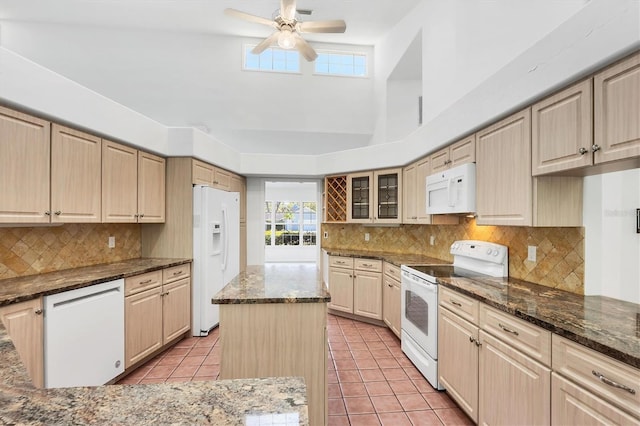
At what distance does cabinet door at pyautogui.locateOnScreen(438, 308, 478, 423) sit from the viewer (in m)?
1.96

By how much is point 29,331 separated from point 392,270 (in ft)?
10.3

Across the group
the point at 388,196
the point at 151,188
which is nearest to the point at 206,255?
the point at 151,188

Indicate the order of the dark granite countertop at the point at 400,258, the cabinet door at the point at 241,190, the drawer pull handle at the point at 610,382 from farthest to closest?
the cabinet door at the point at 241,190 < the dark granite countertop at the point at 400,258 < the drawer pull handle at the point at 610,382

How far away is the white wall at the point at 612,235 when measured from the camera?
5.62 ft

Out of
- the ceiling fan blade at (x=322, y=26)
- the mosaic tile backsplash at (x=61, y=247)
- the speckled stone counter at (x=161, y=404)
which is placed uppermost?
the ceiling fan blade at (x=322, y=26)

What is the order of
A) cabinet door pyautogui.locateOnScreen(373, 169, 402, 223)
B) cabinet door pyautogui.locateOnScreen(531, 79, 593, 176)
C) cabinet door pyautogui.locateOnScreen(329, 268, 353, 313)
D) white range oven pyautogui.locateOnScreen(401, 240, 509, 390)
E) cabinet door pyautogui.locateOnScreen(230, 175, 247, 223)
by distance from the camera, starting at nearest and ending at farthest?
cabinet door pyautogui.locateOnScreen(531, 79, 593, 176), white range oven pyautogui.locateOnScreen(401, 240, 509, 390), cabinet door pyautogui.locateOnScreen(373, 169, 402, 223), cabinet door pyautogui.locateOnScreen(329, 268, 353, 313), cabinet door pyautogui.locateOnScreen(230, 175, 247, 223)

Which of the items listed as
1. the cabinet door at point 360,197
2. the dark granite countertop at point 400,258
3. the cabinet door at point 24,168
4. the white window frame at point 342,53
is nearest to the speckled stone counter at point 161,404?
the cabinet door at point 24,168

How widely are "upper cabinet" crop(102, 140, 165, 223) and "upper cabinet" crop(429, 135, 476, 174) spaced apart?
3.05 meters

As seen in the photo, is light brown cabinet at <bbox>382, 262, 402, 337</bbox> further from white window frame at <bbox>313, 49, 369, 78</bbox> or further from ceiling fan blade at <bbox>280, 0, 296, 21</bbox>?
white window frame at <bbox>313, 49, 369, 78</bbox>

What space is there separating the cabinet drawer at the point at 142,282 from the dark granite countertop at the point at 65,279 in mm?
50

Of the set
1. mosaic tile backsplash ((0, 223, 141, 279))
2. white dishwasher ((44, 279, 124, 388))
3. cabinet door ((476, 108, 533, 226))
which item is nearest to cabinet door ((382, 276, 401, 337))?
cabinet door ((476, 108, 533, 226))

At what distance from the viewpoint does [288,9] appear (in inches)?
118

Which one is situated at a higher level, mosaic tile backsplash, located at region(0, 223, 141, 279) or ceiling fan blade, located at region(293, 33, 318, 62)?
ceiling fan blade, located at region(293, 33, 318, 62)

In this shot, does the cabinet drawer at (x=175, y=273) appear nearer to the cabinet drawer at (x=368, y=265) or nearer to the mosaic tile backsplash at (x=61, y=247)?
the mosaic tile backsplash at (x=61, y=247)
